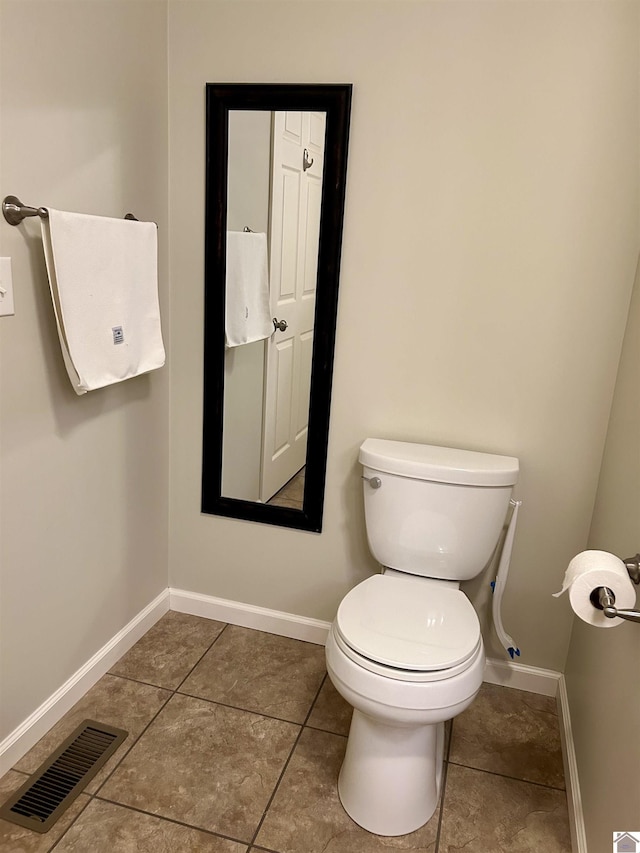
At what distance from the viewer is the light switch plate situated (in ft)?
4.65

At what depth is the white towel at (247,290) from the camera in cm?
204

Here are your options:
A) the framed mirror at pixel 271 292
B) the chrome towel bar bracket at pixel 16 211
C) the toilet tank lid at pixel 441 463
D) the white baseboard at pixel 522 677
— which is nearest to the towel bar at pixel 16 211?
the chrome towel bar bracket at pixel 16 211

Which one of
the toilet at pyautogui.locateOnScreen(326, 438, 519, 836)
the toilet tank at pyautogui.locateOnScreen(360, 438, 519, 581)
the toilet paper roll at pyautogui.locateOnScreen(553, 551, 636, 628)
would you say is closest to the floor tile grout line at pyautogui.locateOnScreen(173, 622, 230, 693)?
the toilet at pyautogui.locateOnScreen(326, 438, 519, 836)

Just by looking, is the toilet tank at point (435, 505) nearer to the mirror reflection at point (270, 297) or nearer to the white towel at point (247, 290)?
the mirror reflection at point (270, 297)

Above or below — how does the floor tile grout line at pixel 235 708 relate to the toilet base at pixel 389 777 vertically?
below

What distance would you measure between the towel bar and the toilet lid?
1147 mm

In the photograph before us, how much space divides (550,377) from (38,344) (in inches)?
53.0

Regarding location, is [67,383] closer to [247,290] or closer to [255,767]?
[247,290]

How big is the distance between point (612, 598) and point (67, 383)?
1.34 metres

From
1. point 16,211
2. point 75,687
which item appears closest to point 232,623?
point 75,687

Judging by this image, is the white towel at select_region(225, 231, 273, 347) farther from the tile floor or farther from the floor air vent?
the floor air vent

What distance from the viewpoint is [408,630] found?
5.09ft

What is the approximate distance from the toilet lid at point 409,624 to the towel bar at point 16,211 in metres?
1.15

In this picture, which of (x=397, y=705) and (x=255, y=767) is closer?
(x=397, y=705)
